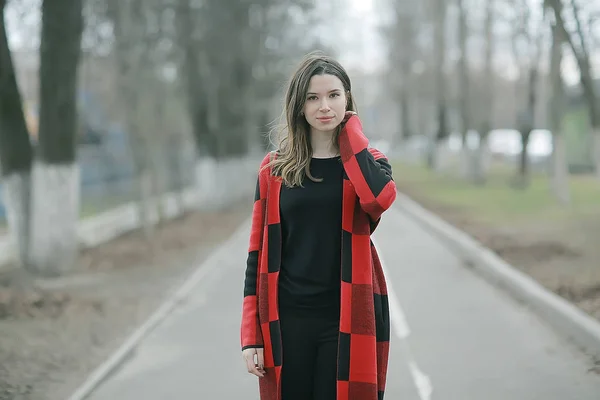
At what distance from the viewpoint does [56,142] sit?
37.4 feet

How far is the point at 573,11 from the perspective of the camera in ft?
52.2

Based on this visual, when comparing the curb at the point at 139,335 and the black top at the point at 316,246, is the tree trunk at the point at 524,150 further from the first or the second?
the black top at the point at 316,246

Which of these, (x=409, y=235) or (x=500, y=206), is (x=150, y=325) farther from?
(x=500, y=206)

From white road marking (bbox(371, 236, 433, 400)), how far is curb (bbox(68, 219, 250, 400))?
93.1 inches

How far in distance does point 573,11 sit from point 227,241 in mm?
8300

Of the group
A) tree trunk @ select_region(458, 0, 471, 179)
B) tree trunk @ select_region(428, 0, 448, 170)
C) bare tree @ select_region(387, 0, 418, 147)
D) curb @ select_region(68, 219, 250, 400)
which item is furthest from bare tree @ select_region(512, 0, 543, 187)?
bare tree @ select_region(387, 0, 418, 147)

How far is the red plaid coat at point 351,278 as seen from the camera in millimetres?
2701

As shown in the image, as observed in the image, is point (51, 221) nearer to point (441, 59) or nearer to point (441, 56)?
point (441, 56)

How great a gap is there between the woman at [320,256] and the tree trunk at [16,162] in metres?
9.48

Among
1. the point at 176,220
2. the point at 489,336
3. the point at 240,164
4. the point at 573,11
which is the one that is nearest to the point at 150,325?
the point at 489,336

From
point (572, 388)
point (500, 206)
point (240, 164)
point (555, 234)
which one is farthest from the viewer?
point (240, 164)

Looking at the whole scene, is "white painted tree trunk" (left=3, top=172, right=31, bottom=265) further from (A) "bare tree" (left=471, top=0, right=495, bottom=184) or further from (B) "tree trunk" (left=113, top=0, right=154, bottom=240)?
(A) "bare tree" (left=471, top=0, right=495, bottom=184)

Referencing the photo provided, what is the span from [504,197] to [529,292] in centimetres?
1565

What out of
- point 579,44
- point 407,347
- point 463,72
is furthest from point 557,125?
point 407,347
